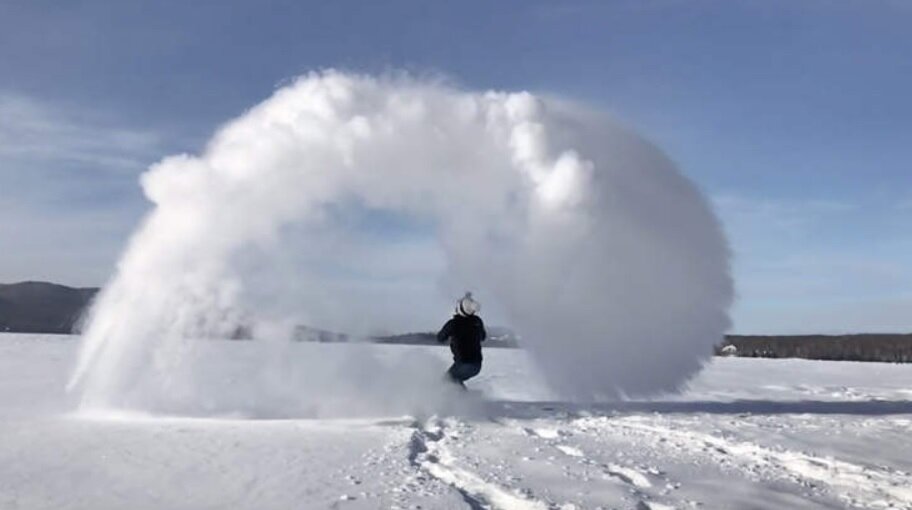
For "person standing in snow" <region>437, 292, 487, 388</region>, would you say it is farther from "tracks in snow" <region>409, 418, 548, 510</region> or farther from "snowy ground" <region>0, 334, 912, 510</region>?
"tracks in snow" <region>409, 418, 548, 510</region>

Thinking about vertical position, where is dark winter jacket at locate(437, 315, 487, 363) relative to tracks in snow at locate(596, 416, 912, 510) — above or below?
above

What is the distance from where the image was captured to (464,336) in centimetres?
1930

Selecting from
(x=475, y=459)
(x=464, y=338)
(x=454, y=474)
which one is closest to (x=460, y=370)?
(x=464, y=338)

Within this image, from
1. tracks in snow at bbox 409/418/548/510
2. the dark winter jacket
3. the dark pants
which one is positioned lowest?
tracks in snow at bbox 409/418/548/510

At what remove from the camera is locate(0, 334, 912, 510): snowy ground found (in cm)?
974

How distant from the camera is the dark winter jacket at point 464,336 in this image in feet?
62.6

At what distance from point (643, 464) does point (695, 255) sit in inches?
437

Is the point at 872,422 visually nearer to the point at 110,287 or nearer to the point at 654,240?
the point at 654,240

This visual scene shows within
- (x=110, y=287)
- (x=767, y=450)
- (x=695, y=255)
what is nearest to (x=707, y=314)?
(x=695, y=255)

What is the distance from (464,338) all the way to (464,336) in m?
0.07

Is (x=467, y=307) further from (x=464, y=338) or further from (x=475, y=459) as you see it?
(x=475, y=459)

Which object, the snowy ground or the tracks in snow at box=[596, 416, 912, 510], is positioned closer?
the snowy ground

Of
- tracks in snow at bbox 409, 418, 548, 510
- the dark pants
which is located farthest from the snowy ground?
the dark pants

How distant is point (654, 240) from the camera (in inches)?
864
